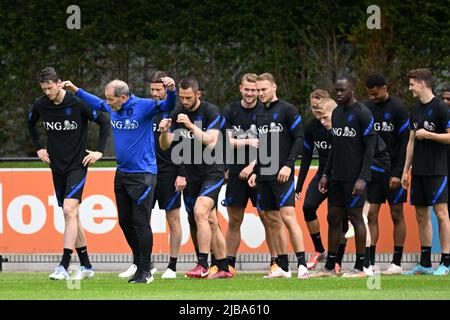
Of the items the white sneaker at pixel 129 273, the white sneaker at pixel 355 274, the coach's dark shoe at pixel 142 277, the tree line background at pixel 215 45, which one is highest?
the tree line background at pixel 215 45

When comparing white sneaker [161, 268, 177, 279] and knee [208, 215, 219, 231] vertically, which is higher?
knee [208, 215, 219, 231]

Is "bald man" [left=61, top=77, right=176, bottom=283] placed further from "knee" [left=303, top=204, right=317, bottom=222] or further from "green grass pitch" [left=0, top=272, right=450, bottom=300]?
"knee" [left=303, top=204, right=317, bottom=222]

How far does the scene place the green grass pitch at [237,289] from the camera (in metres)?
13.2

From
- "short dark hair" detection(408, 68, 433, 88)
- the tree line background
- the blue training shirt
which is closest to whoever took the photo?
the blue training shirt

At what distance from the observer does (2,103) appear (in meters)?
25.3

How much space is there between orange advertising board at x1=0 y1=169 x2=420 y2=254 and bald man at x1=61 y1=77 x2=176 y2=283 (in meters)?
3.41

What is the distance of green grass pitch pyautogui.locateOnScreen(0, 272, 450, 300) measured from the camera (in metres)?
13.2

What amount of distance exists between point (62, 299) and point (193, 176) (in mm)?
3514

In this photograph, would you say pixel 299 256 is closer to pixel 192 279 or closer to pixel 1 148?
pixel 192 279

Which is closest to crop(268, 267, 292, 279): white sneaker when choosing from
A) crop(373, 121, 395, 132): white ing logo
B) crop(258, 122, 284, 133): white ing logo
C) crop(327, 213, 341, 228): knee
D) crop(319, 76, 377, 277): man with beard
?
crop(319, 76, 377, 277): man with beard

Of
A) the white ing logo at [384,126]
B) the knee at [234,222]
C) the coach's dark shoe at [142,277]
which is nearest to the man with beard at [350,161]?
the white ing logo at [384,126]

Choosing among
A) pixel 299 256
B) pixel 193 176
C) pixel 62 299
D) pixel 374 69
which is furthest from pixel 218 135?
pixel 374 69

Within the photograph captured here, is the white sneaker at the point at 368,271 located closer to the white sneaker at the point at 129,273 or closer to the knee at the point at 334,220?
the knee at the point at 334,220

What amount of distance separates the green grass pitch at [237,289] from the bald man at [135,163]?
19.6 inches
